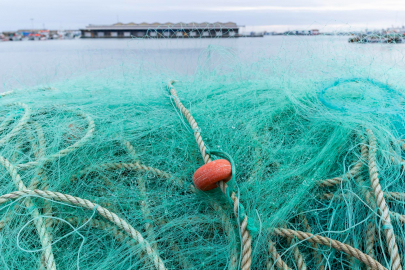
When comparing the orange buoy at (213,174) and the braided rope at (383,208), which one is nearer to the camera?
the braided rope at (383,208)

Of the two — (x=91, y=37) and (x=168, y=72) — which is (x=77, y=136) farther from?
(x=91, y=37)

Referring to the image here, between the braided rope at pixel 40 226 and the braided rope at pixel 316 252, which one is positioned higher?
the braided rope at pixel 40 226

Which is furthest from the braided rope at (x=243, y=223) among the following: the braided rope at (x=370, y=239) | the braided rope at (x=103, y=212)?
the braided rope at (x=370, y=239)

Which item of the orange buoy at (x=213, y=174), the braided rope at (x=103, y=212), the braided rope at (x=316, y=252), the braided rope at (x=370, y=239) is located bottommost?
the braided rope at (x=316, y=252)

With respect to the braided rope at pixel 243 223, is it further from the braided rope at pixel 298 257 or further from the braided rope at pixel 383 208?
the braided rope at pixel 383 208

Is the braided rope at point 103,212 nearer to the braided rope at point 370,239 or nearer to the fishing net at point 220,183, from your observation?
the fishing net at point 220,183

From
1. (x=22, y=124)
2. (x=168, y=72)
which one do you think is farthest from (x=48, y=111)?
(x=168, y=72)

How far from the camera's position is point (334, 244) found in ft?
4.60

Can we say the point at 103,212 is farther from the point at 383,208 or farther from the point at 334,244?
the point at 383,208

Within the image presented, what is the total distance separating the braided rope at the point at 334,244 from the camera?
1.31m


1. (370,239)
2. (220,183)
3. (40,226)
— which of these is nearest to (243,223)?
(220,183)

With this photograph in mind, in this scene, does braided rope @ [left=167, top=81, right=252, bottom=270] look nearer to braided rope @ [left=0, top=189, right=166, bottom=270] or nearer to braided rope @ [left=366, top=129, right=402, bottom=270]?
braided rope @ [left=0, top=189, right=166, bottom=270]

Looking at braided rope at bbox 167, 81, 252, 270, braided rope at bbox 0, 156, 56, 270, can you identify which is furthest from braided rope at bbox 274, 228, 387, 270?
braided rope at bbox 0, 156, 56, 270

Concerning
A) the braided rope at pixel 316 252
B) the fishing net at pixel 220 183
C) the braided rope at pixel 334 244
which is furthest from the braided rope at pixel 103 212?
the braided rope at pixel 316 252
